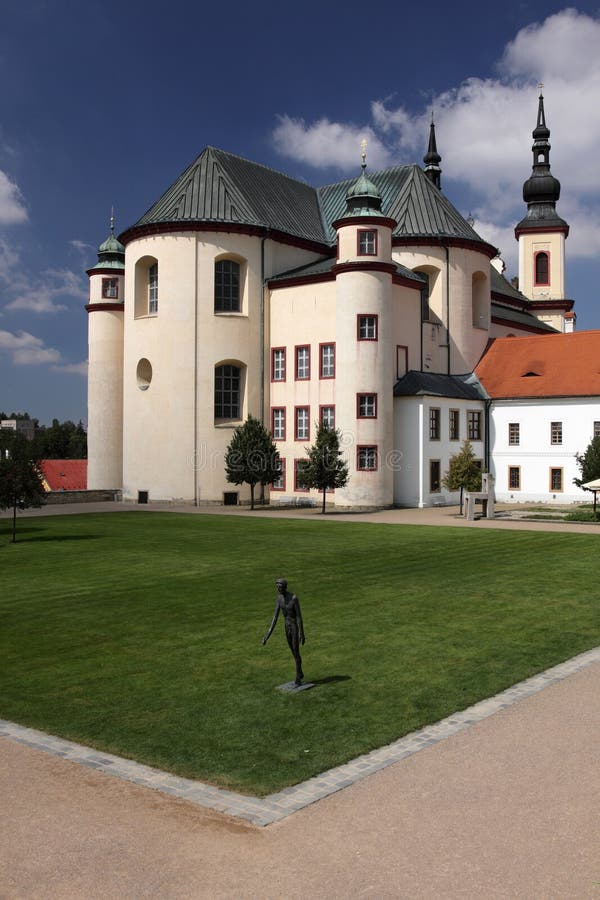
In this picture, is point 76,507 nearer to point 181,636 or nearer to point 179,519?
point 179,519

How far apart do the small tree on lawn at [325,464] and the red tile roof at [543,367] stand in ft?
44.1

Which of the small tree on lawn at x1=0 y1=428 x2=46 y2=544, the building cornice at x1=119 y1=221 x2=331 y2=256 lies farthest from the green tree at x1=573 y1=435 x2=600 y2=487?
the small tree on lawn at x1=0 y1=428 x2=46 y2=544

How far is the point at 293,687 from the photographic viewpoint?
10.2 meters

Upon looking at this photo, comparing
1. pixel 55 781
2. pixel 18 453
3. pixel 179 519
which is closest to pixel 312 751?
pixel 55 781

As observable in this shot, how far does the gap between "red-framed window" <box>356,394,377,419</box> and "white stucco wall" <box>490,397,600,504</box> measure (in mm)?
9518

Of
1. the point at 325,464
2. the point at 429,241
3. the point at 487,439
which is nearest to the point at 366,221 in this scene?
the point at 429,241

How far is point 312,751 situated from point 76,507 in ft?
133

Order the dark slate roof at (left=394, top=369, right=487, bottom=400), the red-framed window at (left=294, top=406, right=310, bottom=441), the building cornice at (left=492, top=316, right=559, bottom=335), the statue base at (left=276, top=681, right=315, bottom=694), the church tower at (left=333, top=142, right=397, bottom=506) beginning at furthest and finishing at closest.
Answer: the building cornice at (left=492, top=316, right=559, bottom=335), the red-framed window at (left=294, top=406, right=310, bottom=441), the dark slate roof at (left=394, top=369, right=487, bottom=400), the church tower at (left=333, top=142, right=397, bottom=506), the statue base at (left=276, top=681, right=315, bottom=694)

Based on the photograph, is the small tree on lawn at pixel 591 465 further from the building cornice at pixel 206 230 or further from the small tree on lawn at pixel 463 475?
the building cornice at pixel 206 230

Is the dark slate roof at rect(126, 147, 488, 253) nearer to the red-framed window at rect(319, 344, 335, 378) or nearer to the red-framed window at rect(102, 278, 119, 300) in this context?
the red-framed window at rect(102, 278, 119, 300)

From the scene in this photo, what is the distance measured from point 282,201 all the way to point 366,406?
1783 centimetres

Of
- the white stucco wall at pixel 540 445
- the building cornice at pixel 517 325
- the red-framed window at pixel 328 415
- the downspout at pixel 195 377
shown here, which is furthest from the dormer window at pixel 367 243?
the building cornice at pixel 517 325

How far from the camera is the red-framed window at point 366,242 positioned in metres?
44.6

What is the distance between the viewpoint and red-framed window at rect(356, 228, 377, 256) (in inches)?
1754
